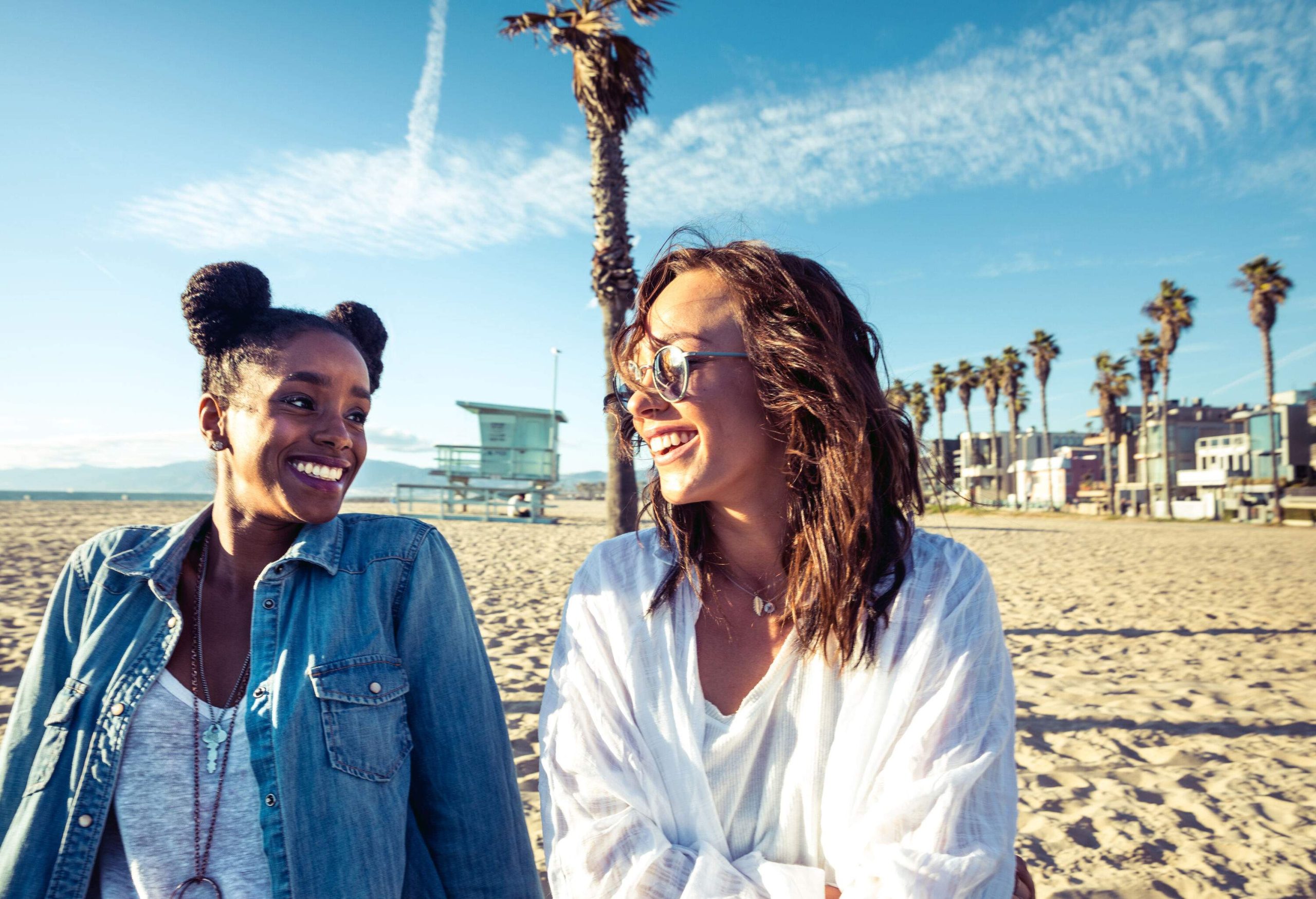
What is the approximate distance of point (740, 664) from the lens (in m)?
1.94

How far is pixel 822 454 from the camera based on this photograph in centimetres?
199

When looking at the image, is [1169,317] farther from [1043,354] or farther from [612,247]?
[612,247]

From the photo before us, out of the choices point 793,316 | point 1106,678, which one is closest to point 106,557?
point 793,316

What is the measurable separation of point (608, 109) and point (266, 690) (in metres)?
8.40

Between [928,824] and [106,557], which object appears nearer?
[928,824]

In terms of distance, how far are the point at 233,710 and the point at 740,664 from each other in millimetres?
1246

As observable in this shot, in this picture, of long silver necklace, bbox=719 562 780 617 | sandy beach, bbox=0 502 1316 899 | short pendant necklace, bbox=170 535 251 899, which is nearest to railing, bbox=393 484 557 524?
sandy beach, bbox=0 502 1316 899

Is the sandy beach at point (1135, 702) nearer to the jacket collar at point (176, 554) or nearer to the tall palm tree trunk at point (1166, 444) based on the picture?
the jacket collar at point (176, 554)

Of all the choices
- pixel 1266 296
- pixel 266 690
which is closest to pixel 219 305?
pixel 266 690

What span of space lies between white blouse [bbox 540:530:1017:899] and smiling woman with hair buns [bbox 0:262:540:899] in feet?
1.03

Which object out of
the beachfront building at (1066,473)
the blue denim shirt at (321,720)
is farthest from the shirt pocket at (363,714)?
the beachfront building at (1066,473)

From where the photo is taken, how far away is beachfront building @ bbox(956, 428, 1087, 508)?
63625 millimetres

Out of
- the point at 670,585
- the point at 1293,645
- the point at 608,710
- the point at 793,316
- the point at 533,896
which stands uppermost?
the point at 793,316

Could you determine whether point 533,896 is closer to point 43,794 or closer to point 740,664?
point 740,664
